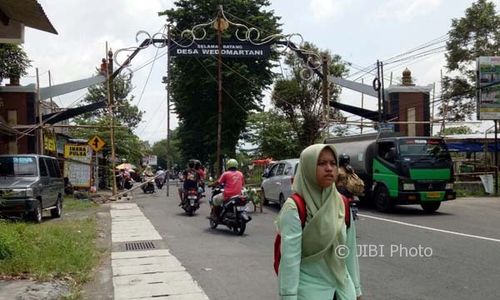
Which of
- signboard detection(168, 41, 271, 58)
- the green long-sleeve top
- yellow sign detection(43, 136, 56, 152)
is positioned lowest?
the green long-sleeve top

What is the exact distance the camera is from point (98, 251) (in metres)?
10.4

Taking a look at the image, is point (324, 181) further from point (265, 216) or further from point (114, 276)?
point (265, 216)

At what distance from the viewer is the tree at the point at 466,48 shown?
116 ft

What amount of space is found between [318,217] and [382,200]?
14856mm

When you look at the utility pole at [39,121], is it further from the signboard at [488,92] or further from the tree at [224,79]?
the signboard at [488,92]

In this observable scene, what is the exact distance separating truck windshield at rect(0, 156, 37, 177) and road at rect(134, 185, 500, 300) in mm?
3594

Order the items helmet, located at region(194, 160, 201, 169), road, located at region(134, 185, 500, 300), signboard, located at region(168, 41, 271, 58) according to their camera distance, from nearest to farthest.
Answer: road, located at region(134, 185, 500, 300)
helmet, located at region(194, 160, 201, 169)
signboard, located at region(168, 41, 271, 58)

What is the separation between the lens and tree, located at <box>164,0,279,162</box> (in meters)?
36.2

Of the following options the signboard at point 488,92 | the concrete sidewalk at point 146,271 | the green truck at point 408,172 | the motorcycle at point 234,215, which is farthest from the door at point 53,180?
the signboard at point 488,92

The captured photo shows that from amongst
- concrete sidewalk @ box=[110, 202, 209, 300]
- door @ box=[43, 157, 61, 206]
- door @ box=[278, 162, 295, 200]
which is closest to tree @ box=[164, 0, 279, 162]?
door @ box=[278, 162, 295, 200]

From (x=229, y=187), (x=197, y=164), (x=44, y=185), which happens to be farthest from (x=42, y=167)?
(x=229, y=187)

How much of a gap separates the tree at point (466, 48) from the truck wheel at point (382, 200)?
765 inches

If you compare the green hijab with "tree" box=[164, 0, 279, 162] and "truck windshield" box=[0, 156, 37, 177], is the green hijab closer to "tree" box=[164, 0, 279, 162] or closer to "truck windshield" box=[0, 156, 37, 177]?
"truck windshield" box=[0, 156, 37, 177]

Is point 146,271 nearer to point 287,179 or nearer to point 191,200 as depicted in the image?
point 191,200
